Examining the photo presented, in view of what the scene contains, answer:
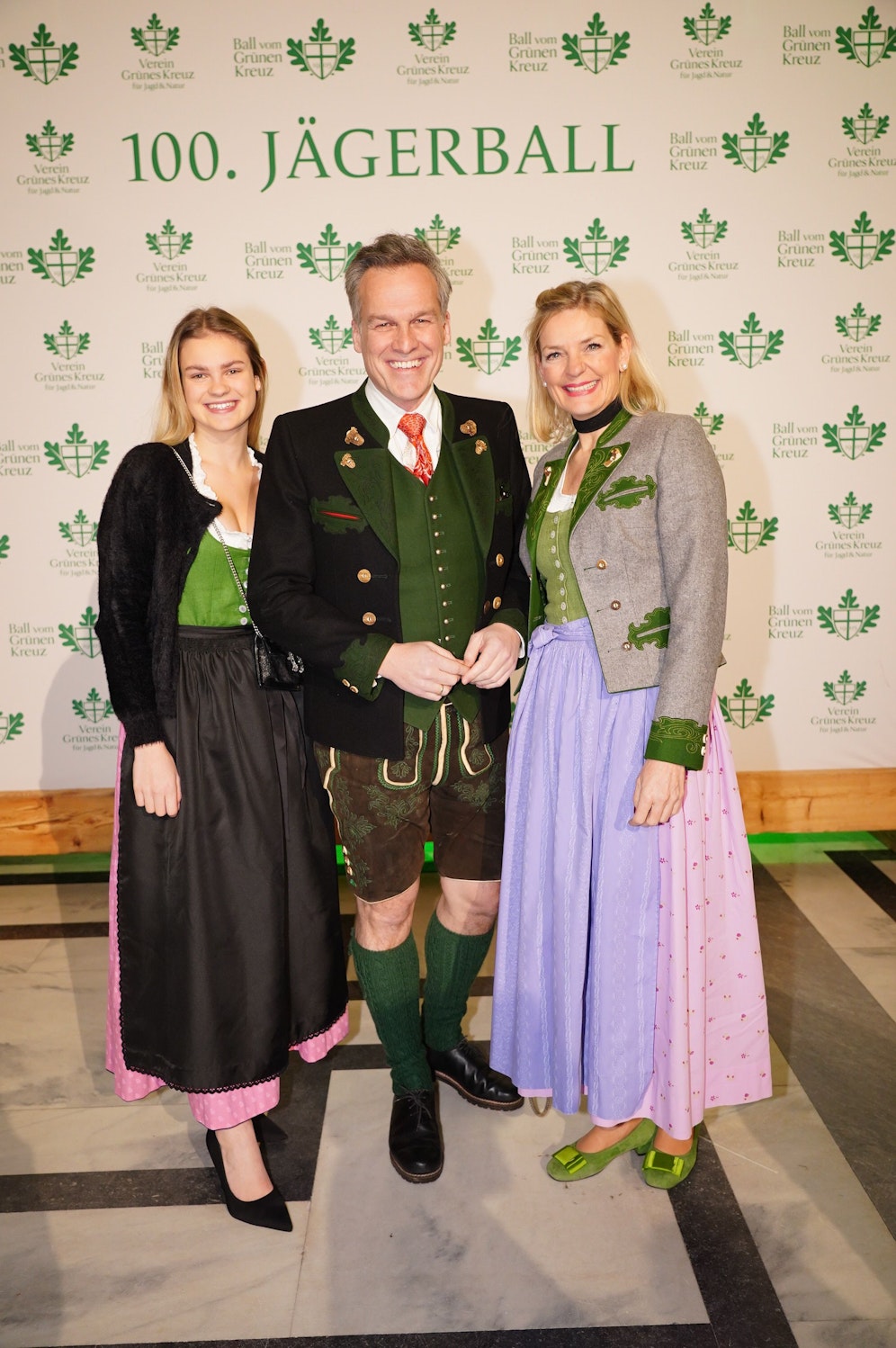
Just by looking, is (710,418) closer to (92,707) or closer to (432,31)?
(432,31)

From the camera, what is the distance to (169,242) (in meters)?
3.20

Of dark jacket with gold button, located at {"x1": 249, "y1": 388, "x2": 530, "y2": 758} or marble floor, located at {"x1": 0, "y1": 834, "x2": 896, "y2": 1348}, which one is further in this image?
dark jacket with gold button, located at {"x1": 249, "y1": 388, "x2": 530, "y2": 758}

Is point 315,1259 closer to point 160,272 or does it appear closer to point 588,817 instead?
point 588,817

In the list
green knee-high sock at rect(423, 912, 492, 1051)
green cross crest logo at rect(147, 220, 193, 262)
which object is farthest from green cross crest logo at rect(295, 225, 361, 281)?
green knee-high sock at rect(423, 912, 492, 1051)

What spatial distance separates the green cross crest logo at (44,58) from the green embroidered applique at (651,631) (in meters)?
2.79

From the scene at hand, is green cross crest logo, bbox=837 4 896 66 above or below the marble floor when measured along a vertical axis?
above

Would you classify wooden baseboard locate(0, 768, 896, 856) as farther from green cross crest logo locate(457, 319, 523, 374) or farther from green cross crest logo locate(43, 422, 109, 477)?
green cross crest logo locate(457, 319, 523, 374)

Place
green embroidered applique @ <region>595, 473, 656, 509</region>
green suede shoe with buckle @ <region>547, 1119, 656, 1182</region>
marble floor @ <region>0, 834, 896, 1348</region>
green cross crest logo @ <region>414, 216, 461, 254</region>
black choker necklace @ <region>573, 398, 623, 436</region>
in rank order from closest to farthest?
marble floor @ <region>0, 834, 896, 1348</region>, green embroidered applique @ <region>595, 473, 656, 509</region>, black choker necklace @ <region>573, 398, 623, 436</region>, green suede shoe with buckle @ <region>547, 1119, 656, 1182</region>, green cross crest logo @ <region>414, 216, 461, 254</region>

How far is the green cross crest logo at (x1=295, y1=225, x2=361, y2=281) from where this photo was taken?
320cm

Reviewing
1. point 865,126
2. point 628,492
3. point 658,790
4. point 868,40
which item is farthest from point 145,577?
point 868,40

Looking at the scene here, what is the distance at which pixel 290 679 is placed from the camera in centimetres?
186

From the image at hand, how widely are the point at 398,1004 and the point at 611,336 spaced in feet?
4.52

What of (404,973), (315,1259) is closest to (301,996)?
(404,973)

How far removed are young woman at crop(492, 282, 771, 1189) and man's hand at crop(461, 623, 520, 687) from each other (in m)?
0.06
